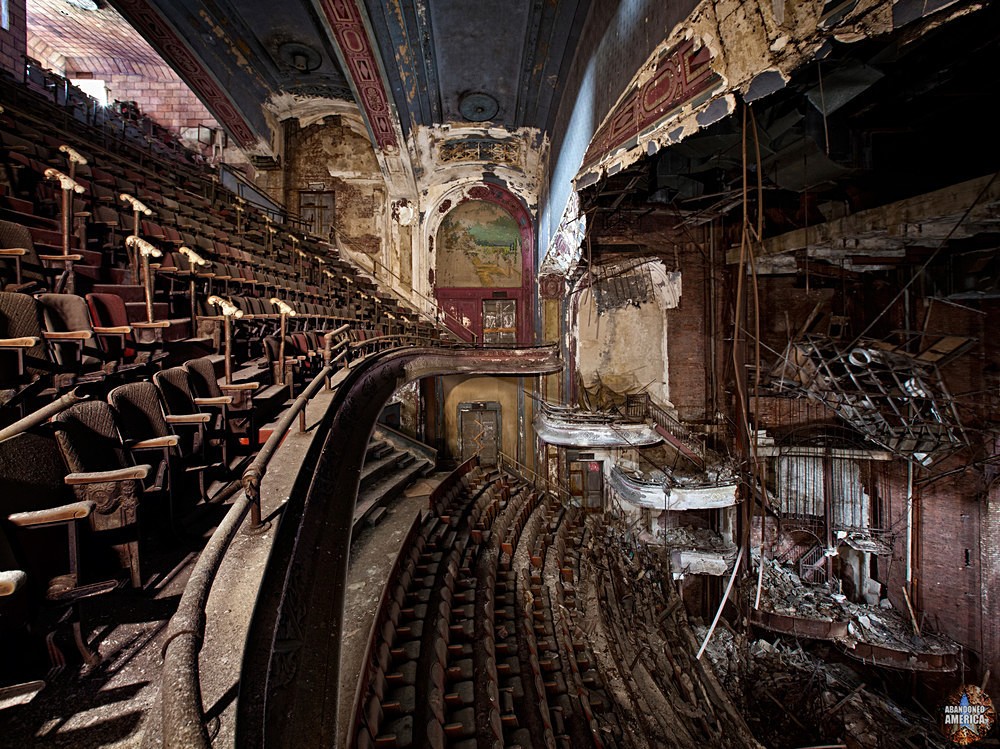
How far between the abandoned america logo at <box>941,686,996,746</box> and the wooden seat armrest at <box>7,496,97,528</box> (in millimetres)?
10603

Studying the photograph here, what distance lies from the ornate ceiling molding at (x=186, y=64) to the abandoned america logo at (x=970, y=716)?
15.7 metres

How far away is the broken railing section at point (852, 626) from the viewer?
647cm

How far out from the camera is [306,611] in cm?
165

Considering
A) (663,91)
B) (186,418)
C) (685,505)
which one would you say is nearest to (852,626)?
(685,505)

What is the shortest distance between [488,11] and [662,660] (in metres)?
8.81

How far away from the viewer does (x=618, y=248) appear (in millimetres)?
7961

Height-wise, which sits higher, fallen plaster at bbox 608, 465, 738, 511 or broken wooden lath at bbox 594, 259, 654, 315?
broken wooden lath at bbox 594, 259, 654, 315

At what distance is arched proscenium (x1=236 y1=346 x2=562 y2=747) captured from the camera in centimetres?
128

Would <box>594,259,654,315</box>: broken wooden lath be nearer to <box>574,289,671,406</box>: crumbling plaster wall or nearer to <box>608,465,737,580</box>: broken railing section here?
<box>574,289,671,406</box>: crumbling plaster wall

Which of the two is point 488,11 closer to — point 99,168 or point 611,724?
point 99,168

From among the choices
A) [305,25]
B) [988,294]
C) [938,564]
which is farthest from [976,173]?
[305,25]

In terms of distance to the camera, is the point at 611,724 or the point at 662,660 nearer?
the point at 611,724

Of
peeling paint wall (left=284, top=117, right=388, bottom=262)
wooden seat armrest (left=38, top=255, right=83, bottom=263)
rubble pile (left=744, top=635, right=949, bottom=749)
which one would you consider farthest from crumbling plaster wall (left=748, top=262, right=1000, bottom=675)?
wooden seat armrest (left=38, top=255, right=83, bottom=263)

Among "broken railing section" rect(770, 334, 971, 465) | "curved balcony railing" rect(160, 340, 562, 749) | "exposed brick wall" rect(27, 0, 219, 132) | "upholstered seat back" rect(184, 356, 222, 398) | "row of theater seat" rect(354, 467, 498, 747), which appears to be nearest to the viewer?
"curved balcony railing" rect(160, 340, 562, 749)
